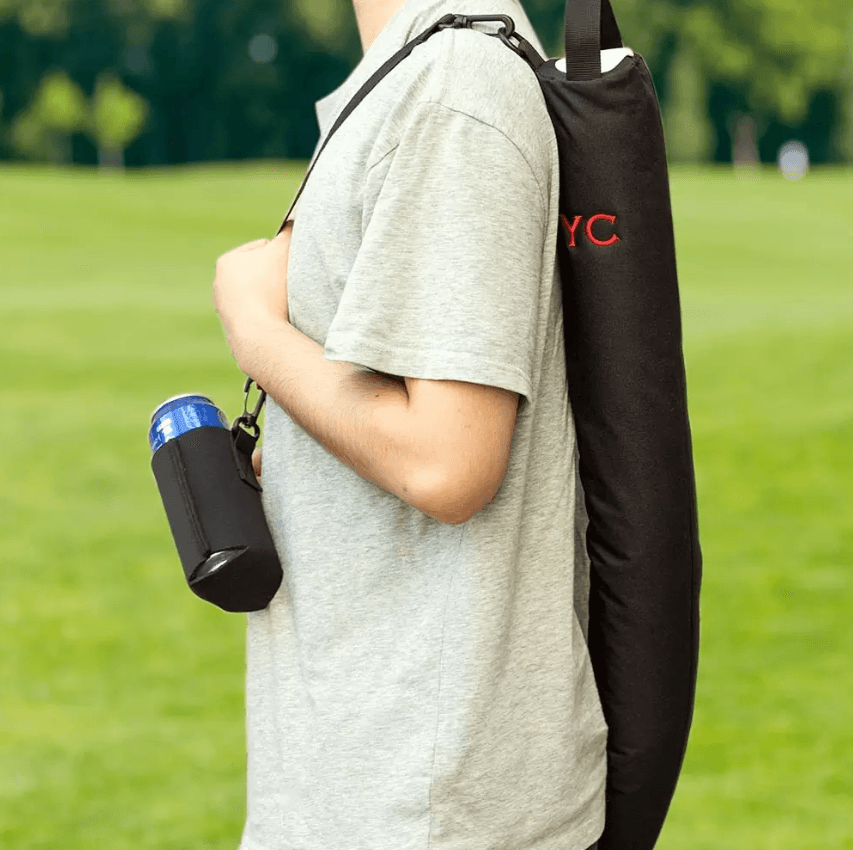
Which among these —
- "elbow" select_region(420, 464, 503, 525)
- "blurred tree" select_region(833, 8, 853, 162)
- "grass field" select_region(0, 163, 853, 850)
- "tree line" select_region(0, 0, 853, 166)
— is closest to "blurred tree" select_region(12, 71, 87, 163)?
"tree line" select_region(0, 0, 853, 166)

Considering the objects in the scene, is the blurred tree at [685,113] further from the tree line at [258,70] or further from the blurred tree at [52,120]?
the blurred tree at [52,120]

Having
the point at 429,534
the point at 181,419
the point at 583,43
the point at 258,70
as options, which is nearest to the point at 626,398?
the point at 429,534

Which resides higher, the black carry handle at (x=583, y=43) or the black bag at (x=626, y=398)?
the black carry handle at (x=583, y=43)

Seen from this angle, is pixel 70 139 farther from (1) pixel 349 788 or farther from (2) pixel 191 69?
(1) pixel 349 788

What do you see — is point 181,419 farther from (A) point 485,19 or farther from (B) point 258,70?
(B) point 258,70

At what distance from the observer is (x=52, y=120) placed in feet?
153

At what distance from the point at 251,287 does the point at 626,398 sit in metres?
0.44

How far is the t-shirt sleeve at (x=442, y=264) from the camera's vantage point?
4.26 ft

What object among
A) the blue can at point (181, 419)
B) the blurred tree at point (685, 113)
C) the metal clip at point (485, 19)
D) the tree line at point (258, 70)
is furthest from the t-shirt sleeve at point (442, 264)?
the tree line at point (258, 70)

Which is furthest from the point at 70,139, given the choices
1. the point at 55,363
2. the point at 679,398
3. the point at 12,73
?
the point at 679,398

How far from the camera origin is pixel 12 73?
4831 centimetres

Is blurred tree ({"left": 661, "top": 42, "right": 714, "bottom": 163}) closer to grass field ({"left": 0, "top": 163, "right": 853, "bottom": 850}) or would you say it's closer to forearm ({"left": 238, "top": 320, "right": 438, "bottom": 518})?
grass field ({"left": 0, "top": 163, "right": 853, "bottom": 850})

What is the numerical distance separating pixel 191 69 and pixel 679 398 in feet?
165

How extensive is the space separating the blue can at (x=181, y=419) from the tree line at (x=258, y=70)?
46134mm
